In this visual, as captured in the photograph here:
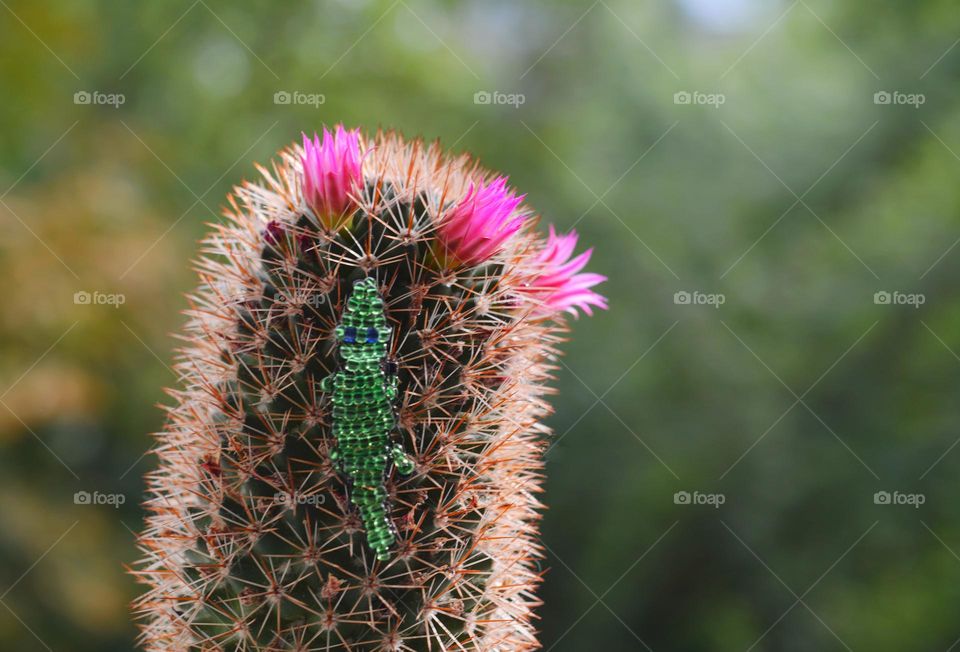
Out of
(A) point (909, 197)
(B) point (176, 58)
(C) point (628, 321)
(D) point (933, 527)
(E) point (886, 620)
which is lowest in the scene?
(E) point (886, 620)

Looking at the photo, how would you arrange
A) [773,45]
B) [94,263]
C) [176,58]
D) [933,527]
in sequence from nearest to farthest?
[94,263] < [933,527] < [773,45] < [176,58]

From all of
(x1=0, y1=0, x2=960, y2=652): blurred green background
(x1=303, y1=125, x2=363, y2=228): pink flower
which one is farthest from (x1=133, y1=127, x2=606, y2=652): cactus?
(x1=0, y1=0, x2=960, y2=652): blurred green background

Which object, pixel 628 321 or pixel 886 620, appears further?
pixel 628 321

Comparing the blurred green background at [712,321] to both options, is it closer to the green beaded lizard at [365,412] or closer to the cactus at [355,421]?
the cactus at [355,421]

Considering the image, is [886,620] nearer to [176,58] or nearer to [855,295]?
[855,295]

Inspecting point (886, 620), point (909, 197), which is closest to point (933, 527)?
point (886, 620)

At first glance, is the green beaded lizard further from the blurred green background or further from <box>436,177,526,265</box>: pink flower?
the blurred green background

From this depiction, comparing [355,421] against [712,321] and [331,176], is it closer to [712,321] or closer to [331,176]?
[331,176]

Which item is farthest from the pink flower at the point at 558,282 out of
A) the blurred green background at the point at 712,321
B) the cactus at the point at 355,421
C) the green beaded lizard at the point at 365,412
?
the blurred green background at the point at 712,321
